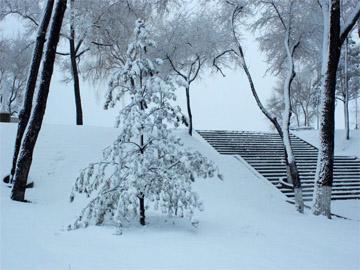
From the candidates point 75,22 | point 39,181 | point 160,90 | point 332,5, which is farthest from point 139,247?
point 75,22

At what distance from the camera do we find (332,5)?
10008mm

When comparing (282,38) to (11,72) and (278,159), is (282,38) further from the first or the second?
(11,72)

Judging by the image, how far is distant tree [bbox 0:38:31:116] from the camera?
30.5 meters

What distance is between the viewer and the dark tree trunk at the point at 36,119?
9.01m

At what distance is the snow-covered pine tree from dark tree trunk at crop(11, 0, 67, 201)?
265 centimetres

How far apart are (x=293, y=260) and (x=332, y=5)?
7191mm

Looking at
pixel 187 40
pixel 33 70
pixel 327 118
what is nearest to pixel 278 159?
pixel 187 40

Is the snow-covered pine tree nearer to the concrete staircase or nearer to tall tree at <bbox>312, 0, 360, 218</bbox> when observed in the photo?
tall tree at <bbox>312, 0, 360, 218</bbox>

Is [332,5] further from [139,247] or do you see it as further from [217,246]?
[139,247]

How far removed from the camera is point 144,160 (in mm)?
6867

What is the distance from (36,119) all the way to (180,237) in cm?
471

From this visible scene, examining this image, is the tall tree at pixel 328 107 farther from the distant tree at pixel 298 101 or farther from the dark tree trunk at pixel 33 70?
the distant tree at pixel 298 101

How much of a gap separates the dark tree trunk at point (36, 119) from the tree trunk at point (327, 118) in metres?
6.81

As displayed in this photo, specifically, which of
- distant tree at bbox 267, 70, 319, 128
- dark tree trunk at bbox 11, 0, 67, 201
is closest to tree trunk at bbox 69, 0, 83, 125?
dark tree trunk at bbox 11, 0, 67, 201
